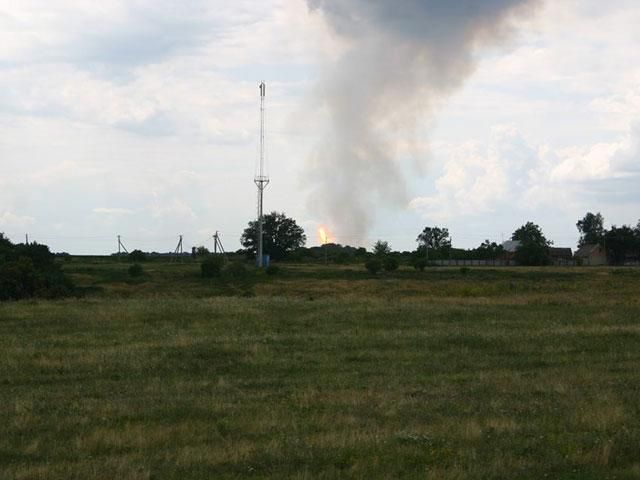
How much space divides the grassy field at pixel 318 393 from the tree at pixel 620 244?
125189 millimetres

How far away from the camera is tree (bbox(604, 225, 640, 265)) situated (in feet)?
503

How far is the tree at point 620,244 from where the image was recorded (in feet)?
503

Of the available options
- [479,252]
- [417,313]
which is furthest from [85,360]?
[479,252]

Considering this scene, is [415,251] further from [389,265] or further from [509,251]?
[389,265]

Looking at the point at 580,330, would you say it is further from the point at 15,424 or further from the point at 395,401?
the point at 15,424

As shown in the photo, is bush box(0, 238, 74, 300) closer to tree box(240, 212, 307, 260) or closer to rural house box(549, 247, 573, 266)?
tree box(240, 212, 307, 260)

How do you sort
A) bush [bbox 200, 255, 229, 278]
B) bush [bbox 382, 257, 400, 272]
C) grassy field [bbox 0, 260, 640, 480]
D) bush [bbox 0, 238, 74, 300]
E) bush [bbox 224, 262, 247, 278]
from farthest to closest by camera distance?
1. bush [bbox 382, 257, 400, 272]
2. bush [bbox 224, 262, 247, 278]
3. bush [bbox 200, 255, 229, 278]
4. bush [bbox 0, 238, 74, 300]
5. grassy field [bbox 0, 260, 640, 480]

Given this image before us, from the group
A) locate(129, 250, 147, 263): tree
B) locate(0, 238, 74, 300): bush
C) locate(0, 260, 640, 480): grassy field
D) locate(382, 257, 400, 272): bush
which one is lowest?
locate(0, 260, 640, 480): grassy field

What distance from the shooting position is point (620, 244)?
154 m

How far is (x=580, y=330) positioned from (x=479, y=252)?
13548cm

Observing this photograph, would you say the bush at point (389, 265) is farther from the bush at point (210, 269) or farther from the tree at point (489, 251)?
the tree at point (489, 251)

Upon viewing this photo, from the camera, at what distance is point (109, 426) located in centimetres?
1286

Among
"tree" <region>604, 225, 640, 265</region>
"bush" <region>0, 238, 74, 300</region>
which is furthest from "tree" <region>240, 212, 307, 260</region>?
"bush" <region>0, 238, 74, 300</region>

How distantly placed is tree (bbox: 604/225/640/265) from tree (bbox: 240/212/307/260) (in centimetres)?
5493
